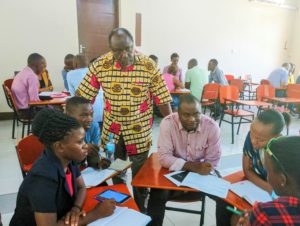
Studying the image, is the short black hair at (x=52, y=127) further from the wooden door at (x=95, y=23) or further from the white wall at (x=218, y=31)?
the white wall at (x=218, y=31)

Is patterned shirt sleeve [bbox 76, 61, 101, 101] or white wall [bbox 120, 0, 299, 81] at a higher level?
white wall [bbox 120, 0, 299, 81]

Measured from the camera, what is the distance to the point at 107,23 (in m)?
6.68

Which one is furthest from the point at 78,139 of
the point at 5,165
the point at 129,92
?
the point at 5,165

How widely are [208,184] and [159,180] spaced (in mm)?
308

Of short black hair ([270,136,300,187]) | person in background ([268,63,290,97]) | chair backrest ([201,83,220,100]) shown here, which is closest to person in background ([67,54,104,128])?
short black hair ([270,136,300,187])

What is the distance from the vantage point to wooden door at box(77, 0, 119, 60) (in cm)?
636

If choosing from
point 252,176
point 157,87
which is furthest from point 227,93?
point 252,176

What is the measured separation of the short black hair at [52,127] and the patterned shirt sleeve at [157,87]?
0.93 m

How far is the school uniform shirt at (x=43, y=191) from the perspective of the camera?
3.66ft

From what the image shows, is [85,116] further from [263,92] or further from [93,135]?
[263,92]

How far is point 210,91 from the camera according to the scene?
5.61 meters

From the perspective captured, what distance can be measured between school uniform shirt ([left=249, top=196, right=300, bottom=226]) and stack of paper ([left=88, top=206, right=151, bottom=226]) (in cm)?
55

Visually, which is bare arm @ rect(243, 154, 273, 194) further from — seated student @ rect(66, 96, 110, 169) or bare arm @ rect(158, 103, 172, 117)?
seated student @ rect(66, 96, 110, 169)

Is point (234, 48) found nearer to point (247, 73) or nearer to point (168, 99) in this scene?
point (247, 73)
